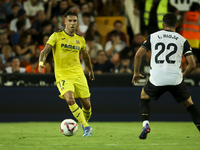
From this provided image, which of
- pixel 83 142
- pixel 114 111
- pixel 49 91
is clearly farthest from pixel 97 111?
pixel 83 142

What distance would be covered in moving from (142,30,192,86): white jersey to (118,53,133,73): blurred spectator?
5.31m

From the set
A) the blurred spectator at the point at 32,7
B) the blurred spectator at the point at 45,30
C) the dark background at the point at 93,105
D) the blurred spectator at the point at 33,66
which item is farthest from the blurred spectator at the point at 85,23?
the dark background at the point at 93,105

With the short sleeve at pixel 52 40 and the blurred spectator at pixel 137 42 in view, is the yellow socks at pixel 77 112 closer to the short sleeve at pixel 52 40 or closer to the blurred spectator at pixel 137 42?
the short sleeve at pixel 52 40

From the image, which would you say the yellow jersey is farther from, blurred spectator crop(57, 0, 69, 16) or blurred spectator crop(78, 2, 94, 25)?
blurred spectator crop(57, 0, 69, 16)

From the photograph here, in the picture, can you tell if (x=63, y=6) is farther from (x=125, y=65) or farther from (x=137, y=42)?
(x=125, y=65)

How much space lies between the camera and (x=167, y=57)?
21.2 feet

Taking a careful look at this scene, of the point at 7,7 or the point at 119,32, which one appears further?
the point at 7,7

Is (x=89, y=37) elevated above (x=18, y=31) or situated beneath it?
situated beneath

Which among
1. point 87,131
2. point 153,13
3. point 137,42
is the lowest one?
point 87,131

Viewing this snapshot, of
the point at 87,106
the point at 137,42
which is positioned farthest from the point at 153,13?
the point at 87,106

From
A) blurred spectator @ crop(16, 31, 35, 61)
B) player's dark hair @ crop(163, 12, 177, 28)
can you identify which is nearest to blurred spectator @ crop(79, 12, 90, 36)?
blurred spectator @ crop(16, 31, 35, 61)

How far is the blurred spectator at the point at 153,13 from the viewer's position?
12952 mm

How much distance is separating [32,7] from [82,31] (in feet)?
6.78

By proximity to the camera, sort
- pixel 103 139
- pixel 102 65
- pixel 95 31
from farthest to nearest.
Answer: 1. pixel 95 31
2. pixel 102 65
3. pixel 103 139
